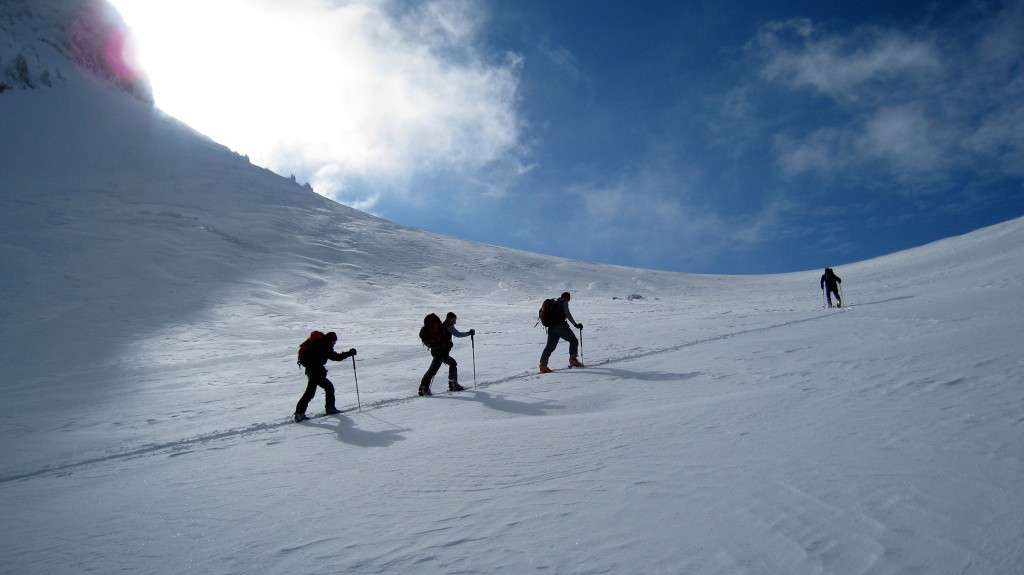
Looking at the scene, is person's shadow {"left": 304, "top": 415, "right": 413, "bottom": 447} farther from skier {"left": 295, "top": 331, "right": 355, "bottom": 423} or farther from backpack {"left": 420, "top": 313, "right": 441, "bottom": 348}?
backpack {"left": 420, "top": 313, "right": 441, "bottom": 348}

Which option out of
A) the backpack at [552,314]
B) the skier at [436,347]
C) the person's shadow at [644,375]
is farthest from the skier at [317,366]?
the person's shadow at [644,375]

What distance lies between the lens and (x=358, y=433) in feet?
24.1

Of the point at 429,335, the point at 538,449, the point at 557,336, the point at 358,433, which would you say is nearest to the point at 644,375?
the point at 557,336

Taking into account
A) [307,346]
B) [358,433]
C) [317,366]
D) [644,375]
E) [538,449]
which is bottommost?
[538,449]

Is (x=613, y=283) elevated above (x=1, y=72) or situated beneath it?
situated beneath

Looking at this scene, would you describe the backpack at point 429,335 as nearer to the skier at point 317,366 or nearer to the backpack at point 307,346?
the skier at point 317,366

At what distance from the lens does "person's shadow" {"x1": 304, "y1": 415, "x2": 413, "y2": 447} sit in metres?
6.73

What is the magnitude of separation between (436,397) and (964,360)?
796 cm

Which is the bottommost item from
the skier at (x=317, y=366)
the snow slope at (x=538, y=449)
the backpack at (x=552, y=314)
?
the snow slope at (x=538, y=449)

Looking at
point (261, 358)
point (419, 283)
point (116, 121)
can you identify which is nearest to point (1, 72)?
point (116, 121)

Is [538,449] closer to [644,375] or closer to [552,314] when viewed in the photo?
[644,375]

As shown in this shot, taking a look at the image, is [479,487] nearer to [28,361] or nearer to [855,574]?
[855,574]

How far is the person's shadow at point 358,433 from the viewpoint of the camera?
673cm

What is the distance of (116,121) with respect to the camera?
2403 inches
